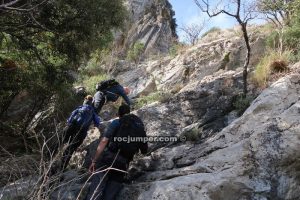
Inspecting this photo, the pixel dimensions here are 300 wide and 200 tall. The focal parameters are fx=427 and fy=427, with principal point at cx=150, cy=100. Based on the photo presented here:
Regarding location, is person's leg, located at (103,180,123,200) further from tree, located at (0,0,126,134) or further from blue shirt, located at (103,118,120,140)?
Answer: tree, located at (0,0,126,134)

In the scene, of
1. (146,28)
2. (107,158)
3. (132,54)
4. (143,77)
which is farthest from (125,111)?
(146,28)

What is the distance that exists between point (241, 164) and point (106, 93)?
3.70 meters

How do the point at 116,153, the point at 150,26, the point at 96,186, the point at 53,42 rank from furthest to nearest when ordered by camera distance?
the point at 150,26, the point at 53,42, the point at 116,153, the point at 96,186

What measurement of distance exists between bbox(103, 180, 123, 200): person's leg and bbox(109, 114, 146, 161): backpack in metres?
0.47

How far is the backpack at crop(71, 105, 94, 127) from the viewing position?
24.4ft

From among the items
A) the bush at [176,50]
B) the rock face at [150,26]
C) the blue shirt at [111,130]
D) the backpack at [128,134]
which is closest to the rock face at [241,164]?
the backpack at [128,134]

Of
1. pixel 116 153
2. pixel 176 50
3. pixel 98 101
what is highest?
pixel 176 50

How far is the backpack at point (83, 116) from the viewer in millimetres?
7445

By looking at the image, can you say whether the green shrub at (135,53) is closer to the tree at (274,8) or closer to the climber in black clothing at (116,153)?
the tree at (274,8)

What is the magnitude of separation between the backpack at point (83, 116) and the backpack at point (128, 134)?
3.82 feet

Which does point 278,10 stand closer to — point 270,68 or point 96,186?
point 270,68

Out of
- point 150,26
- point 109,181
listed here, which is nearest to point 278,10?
point 109,181

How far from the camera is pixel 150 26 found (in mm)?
24078

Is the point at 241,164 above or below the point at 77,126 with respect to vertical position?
below
